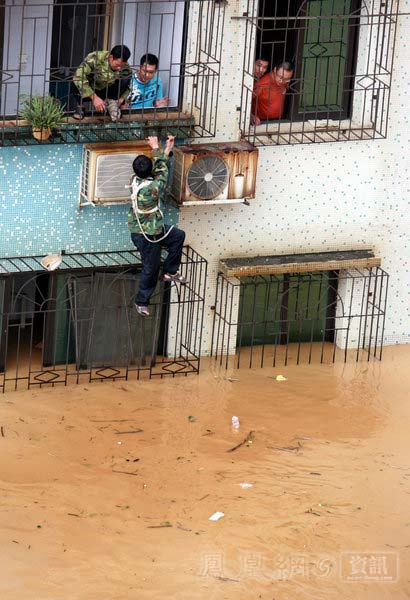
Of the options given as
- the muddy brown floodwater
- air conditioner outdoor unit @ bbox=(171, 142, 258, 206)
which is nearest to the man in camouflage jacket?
air conditioner outdoor unit @ bbox=(171, 142, 258, 206)

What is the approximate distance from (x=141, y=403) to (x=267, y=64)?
3.68 metres

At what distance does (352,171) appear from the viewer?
1502 cm

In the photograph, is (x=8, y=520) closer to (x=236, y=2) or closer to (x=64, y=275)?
(x=64, y=275)

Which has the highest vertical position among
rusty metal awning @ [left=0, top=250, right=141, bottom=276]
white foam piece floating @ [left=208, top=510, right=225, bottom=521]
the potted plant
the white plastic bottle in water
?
the potted plant

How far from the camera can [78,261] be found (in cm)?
1416

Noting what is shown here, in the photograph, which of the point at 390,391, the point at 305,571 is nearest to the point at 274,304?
the point at 390,391

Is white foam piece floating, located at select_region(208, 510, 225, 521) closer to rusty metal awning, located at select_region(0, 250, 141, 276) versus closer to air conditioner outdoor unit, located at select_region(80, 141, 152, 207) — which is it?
rusty metal awning, located at select_region(0, 250, 141, 276)

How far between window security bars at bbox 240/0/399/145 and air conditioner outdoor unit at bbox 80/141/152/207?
131cm

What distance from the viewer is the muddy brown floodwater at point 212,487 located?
1089cm

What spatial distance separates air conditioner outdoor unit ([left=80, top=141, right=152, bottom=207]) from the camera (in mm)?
13688

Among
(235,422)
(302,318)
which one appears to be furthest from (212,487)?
(302,318)

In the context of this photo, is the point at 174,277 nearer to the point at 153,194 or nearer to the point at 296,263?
the point at 153,194

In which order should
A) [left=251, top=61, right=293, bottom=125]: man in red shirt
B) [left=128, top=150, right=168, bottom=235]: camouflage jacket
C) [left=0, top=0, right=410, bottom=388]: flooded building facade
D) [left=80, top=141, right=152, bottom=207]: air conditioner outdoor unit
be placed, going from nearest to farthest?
[left=128, top=150, right=168, bottom=235]: camouflage jacket < [left=80, top=141, right=152, bottom=207]: air conditioner outdoor unit < [left=0, top=0, right=410, bottom=388]: flooded building facade < [left=251, top=61, right=293, bottom=125]: man in red shirt

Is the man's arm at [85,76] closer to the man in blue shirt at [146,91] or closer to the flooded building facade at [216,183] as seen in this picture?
the flooded building facade at [216,183]
